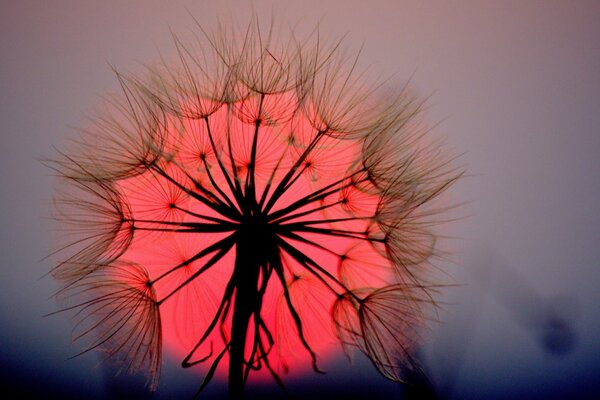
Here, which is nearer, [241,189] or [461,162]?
[241,189]

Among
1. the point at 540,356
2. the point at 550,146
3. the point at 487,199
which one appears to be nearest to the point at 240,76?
the point at 487,199

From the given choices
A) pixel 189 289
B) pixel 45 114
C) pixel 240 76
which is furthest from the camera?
pixel 45 114

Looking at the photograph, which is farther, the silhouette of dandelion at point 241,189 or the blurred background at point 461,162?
the blurred background at point 461,162

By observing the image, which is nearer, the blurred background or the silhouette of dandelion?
the silhouette of dandelion

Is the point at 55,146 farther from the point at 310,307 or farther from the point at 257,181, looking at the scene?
the point at 310,307
